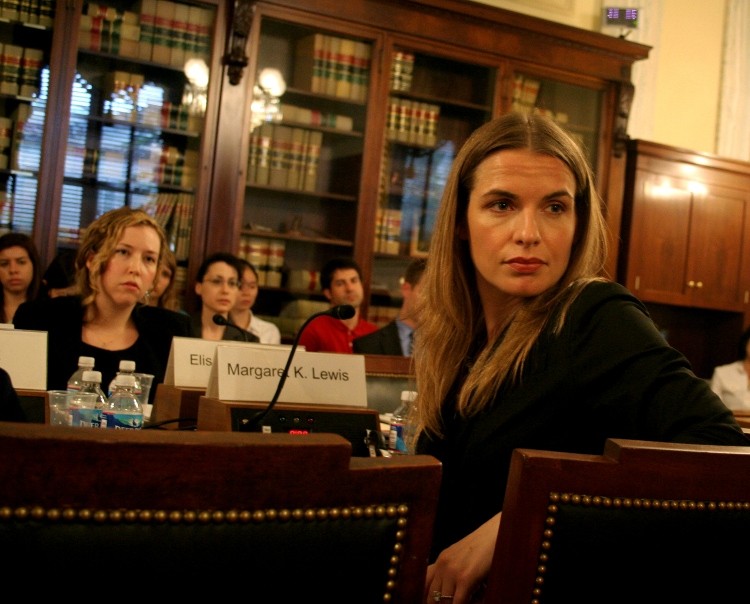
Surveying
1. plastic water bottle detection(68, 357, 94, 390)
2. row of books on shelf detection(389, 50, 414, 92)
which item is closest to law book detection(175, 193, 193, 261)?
row of books on shelf detection(389, 50, 414, 92)

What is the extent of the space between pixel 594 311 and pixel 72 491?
703 millimetres

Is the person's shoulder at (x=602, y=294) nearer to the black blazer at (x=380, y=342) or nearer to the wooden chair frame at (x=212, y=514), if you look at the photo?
the wooden chair frame at (x=212, y=514)

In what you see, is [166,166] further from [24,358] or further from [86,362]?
[24,358]

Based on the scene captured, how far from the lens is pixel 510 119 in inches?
53.2

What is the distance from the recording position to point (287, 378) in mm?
1776

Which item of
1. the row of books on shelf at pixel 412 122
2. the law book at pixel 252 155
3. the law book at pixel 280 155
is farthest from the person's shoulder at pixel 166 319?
the row of books on shelf at pixel 412 122

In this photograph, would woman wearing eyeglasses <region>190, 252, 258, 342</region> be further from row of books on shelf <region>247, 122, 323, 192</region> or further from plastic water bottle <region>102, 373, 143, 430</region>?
plastic water bottle <region>102, 373, 143, 430</region>

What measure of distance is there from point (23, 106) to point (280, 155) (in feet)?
4.12

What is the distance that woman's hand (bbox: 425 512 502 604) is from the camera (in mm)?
914

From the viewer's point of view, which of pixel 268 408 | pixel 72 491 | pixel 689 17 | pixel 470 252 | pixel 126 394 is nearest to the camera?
pixel 72 491

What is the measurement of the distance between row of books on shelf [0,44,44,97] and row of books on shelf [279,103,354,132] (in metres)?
1.25

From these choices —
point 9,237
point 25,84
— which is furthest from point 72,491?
point 25,84

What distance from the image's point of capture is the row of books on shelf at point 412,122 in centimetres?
Answer: 492

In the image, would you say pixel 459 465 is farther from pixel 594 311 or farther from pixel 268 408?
pixel 268 408
